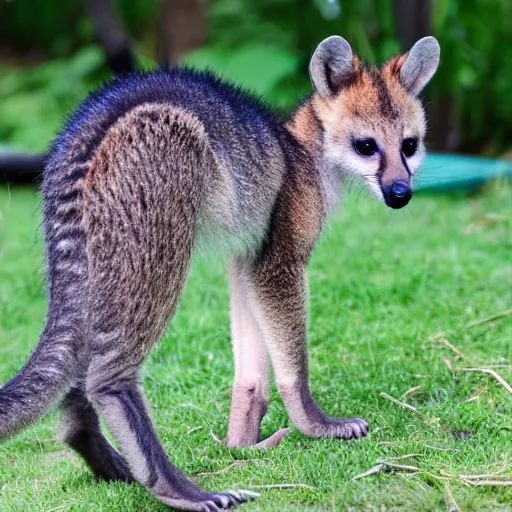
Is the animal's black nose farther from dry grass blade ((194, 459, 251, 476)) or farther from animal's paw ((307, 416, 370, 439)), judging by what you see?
dry grass blade ((194, 459, 251, 476))

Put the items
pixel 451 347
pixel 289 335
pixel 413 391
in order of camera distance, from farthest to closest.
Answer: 1. pixel 451 347
2. pixel 413 391
3. pixel 289 335

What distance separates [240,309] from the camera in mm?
4867

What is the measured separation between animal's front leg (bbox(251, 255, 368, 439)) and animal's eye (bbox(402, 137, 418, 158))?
0.76 metres

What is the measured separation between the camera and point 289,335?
467cm

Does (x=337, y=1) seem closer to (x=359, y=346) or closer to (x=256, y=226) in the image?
(x=359, y=346)

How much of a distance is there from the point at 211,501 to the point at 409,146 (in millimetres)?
1970

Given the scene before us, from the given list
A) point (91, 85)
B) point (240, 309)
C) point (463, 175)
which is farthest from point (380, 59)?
point (240, 309)

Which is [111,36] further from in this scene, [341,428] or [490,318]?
[341,428]

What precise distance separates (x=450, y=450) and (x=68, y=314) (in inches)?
69.6

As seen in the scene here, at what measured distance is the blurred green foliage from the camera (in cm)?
1059

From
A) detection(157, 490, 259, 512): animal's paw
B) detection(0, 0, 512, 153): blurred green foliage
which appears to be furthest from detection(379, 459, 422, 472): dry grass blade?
detection(0, 0, 512, 153): blurred green foliage

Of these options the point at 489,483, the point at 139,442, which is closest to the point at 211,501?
the point at 139,442

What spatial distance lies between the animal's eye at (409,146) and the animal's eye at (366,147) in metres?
0.14

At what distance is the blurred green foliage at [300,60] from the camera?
10.6m
